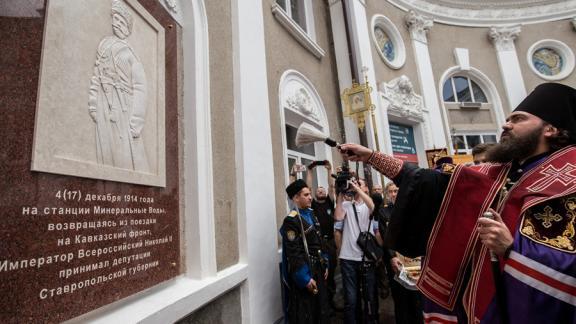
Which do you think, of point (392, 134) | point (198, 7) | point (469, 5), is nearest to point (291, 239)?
point (198, 7)

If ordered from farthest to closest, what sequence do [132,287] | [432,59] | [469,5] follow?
[469,5], [432,59], [132,287]

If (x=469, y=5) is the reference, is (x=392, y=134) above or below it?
below

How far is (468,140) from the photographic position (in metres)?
11.5

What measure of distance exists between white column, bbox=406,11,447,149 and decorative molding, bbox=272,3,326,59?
5392mm

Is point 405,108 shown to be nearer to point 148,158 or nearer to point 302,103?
point 302,103

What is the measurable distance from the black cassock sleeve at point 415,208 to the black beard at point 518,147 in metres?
0.31

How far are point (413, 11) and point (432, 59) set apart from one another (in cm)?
196

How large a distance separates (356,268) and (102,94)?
300 centimetres

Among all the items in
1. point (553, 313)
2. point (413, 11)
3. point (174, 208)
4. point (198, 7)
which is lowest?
point (553, 313)

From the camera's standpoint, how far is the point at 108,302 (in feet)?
4.67

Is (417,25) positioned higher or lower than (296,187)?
higher

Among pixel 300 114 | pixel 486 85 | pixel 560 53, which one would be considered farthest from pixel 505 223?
pixel 560 53

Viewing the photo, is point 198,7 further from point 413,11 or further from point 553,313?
point 413,11

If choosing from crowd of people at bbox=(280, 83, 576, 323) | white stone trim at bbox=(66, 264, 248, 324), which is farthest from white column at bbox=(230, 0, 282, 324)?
crowd of people at bbox=(280, 83, 576, 323)
